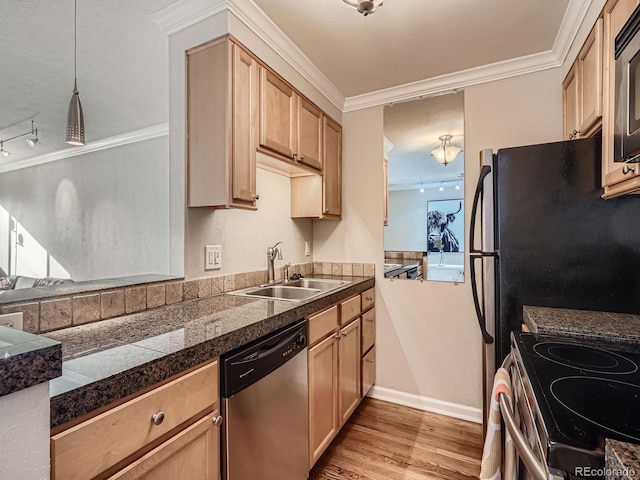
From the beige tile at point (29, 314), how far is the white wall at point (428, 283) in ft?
6.52

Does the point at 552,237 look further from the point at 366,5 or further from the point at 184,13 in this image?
the point at 184,13

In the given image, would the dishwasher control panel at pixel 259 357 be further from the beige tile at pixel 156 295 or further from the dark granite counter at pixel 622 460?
the dark granite counter at pixel 622 460

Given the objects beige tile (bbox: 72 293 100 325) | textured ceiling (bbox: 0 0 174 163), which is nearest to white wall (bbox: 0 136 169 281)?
textured ceiling (bbox: 0 0 174 163)

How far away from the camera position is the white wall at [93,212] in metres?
3.37

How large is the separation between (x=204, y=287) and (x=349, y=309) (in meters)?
0.92

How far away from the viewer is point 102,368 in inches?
30.7

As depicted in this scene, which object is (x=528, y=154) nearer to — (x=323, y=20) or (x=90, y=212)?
(x=323, y=20)

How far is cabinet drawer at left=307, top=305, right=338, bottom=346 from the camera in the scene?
1613mm

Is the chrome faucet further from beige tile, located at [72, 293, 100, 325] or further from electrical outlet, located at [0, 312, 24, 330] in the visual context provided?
electrical outlet, located at [0, 312, 24, 330]

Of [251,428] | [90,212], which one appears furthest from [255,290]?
[90,212]

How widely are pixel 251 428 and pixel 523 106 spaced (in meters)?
2.47

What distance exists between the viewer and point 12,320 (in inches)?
40.3

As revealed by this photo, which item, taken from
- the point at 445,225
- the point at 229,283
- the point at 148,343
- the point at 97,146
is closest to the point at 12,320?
the point at 148,343

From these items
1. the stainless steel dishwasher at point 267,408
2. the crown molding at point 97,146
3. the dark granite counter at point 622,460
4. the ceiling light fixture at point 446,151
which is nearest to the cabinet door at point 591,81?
the ceiling light fixture at point 446,151
